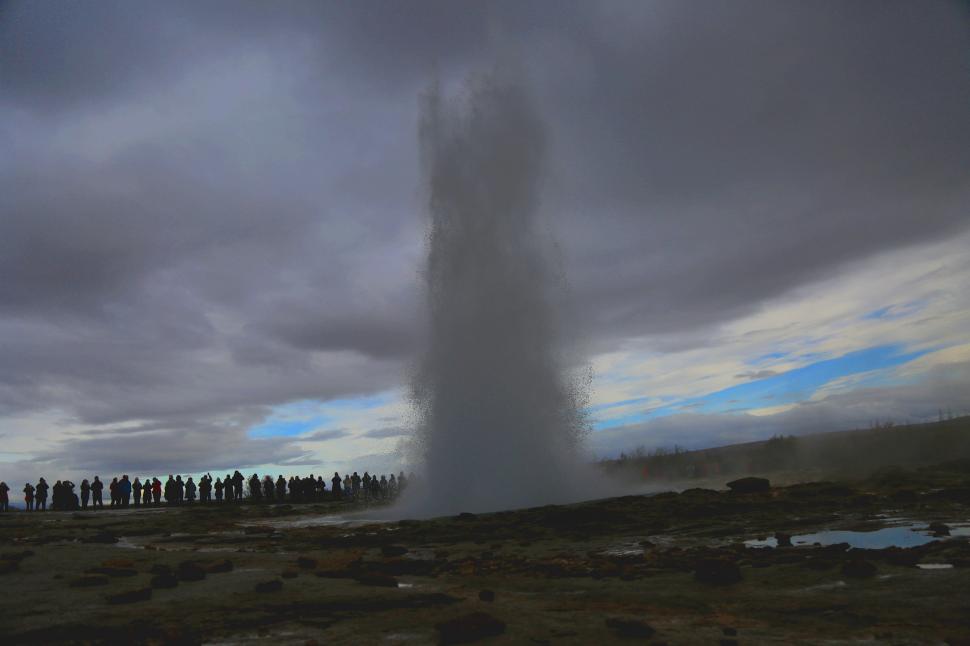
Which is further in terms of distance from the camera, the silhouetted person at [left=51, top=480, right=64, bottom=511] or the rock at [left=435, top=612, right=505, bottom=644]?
the silhouetted person at [left=51, top=480, right=64, bottom=511]

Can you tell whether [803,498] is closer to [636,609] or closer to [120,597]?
[636,609]

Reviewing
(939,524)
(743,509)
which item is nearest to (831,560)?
(939,524)

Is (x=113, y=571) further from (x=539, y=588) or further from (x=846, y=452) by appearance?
(x=846, y=452)

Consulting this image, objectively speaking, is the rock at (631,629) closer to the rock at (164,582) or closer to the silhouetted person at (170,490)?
the rock at (164,582)

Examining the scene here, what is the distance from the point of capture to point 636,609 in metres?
6.69

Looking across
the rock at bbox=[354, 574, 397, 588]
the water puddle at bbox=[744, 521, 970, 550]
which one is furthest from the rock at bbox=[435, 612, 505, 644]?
the water puddle at bbox=[744, 521, 970, 550]

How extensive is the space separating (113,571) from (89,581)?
32.2 inches

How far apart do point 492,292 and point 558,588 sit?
57.7ft

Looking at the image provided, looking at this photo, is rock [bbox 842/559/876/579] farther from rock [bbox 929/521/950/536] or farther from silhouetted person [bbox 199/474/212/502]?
silhouetted person [bbox 199/474/212/502]

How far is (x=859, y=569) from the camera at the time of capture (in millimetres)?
7414

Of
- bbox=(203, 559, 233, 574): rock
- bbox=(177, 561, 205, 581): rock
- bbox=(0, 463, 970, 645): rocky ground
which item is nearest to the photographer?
bbox=(0, 463, 970, 645): rocky ground

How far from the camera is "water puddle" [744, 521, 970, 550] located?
977 centimetres

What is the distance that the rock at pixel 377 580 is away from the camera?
806 centimetres

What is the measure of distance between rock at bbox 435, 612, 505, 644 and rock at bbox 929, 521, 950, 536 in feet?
27.4
